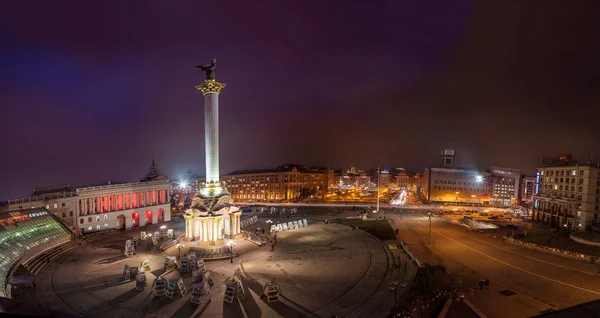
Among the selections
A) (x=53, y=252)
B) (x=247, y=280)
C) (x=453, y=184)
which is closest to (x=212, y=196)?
(x=247, y=280)

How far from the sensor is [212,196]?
44.8 metres

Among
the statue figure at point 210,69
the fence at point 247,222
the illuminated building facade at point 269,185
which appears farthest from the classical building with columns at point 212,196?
the illuminated building facade at point 269,185

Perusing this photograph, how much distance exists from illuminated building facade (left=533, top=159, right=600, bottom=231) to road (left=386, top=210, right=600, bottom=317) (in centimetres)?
1860

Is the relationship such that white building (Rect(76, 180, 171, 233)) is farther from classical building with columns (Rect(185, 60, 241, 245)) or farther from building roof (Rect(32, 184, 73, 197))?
classical building with columns (Rect(185, 60, 241, 245))

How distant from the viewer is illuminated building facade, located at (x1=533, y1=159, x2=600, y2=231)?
175 feet

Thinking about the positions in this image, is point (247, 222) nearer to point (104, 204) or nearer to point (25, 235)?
point (104, 204)

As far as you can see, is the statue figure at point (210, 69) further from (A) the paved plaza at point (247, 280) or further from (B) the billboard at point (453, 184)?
(B) the billboard at point (453, 184)

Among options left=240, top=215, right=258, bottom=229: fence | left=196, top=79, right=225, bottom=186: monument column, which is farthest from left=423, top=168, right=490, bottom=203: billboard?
left=196, top=79, right=225, bottom=186: monument column

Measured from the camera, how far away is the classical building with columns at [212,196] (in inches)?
1701

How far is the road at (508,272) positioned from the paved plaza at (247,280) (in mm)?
6916

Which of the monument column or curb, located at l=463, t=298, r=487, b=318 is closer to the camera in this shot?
curb, located at l=463, t=298, r=487, b=318

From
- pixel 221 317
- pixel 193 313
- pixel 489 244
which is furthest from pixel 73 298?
pixel 489 244

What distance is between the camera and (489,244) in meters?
43.8

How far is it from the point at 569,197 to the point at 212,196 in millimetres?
60651
